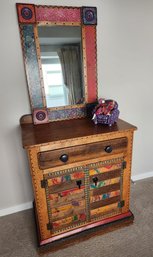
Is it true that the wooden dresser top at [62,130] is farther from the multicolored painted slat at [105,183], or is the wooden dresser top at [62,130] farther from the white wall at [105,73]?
the multicolored painted slat at [105,183]

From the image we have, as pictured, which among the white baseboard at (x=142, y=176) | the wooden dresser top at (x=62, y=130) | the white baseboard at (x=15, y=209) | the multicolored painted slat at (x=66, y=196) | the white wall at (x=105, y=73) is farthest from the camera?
the white baseboard at (x=142, y=176)

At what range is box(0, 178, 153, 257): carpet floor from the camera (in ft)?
4.31

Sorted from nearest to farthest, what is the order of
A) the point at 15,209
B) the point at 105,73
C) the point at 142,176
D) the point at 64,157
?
the point at 64,157 → the point at 105,73 → the point at 15,209 → the point at 142,176

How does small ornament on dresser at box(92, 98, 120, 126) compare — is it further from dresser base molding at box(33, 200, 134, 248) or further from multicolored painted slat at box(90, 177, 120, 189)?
dresser base molding at box(33, 200, 134, 248)

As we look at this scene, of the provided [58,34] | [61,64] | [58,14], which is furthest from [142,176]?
[58,14]

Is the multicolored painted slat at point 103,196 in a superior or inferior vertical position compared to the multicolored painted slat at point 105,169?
inferior

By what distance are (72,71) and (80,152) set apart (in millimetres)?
727

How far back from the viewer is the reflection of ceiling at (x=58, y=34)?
4.35 feet

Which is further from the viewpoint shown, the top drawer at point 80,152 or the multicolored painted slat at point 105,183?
the multicolored painted slat at point 105,183

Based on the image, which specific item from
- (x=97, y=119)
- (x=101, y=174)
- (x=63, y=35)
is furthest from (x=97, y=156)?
(x=63, y=35)

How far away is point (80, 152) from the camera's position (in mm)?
1180

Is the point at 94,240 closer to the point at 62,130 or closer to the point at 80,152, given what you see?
the point at 80,152

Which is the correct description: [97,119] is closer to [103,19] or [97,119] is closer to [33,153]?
[33,153]

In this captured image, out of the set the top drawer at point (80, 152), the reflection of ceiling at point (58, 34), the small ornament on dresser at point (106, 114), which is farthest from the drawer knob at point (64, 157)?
the reflection of ceiling at point (58, 34)
